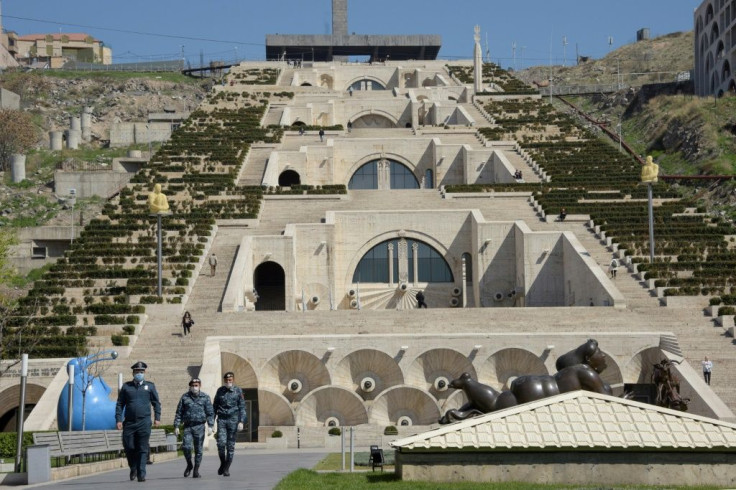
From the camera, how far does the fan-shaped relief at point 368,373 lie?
36.4 metres

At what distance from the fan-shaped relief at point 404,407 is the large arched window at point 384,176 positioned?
35051mm

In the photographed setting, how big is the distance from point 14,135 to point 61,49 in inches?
2011

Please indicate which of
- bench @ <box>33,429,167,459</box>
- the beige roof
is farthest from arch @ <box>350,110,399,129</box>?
the beige roof

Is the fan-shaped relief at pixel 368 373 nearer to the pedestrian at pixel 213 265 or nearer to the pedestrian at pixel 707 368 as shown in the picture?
the pedestrian at pixel 707 368

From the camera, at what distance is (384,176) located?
7000 centimetres

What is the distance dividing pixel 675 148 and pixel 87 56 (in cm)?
7713

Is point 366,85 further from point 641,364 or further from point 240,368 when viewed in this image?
point 641,364

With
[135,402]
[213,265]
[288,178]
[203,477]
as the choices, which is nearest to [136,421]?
[135,402]

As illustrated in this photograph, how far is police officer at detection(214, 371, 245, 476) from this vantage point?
708 inches

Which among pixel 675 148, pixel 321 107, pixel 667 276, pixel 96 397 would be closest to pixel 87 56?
pixel 321 107

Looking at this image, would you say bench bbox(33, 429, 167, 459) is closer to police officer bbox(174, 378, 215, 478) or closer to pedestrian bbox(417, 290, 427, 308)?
police officer bbox(174, 378, 215, 478)

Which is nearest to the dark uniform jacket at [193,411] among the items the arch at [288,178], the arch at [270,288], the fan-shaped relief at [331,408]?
the fan-shaped relief at [331,408]

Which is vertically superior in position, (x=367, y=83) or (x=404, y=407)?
(x=367, y=83)

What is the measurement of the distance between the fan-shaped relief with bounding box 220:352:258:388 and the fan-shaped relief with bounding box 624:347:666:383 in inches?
423
